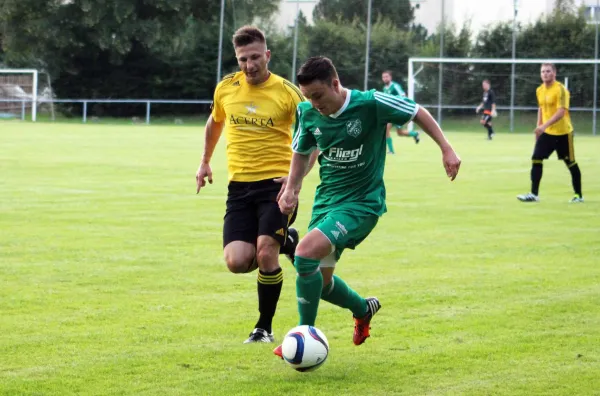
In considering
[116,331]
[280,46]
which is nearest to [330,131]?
[116,331]

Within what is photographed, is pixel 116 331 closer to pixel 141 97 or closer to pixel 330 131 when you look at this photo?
pixel 330 131

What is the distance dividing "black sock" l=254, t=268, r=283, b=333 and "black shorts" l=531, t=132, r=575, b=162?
10310 millimetres

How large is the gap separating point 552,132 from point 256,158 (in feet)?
33.7

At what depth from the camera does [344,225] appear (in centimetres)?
611

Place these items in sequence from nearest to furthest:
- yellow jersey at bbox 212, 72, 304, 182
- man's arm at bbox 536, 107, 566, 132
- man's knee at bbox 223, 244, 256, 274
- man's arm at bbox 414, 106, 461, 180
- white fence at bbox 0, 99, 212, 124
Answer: man's arm at bbox 414, 106, 461, 180 < man's knee at bbox 223, 244, 256, 274 < yellow jersey at bbox 212, 72, 304, 182 < man's arm at bbox 536, 107, 566, 132 < white fence at bbox 0, 99, 212, 124

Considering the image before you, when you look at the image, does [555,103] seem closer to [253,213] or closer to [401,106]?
[253,213]

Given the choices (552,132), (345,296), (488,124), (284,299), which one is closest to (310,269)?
(345,296)

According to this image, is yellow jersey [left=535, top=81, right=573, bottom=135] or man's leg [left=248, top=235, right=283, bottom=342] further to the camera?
yellow jersey [left=535, top=81, right=573, bottom=135]

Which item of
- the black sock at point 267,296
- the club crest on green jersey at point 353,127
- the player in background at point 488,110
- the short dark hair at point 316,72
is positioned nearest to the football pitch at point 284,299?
the black sock at point 267,296

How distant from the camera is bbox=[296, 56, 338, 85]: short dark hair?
5.88m

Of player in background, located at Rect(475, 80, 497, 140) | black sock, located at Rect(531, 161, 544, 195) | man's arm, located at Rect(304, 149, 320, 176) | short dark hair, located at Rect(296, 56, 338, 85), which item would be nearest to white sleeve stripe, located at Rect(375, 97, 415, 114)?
short dark hair, located at Rect(296, 56, 338, 85)

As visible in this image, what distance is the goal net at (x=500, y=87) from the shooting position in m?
41.6

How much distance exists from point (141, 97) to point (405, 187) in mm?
34257

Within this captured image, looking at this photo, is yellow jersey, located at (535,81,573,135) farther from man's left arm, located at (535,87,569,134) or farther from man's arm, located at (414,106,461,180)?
man's arm, located at (414,106,461,180)
